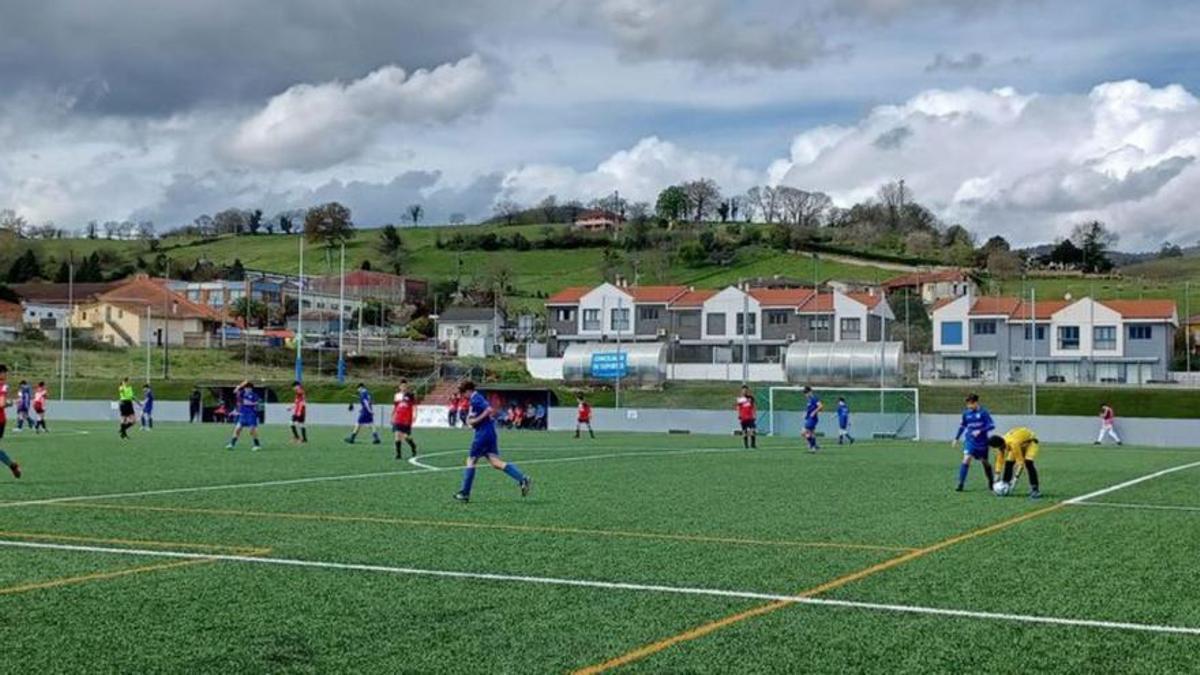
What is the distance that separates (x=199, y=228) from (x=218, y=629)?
199 meters

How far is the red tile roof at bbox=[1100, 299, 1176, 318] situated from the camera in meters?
→ 89.2

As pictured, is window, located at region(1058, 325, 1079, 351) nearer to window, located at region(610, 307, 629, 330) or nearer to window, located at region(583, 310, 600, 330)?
window, located at region(610, 307, 629, 330)

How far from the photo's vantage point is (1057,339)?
92.8 metres

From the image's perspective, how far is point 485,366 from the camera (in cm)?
9388

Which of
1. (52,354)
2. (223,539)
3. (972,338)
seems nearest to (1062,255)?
(972,338)

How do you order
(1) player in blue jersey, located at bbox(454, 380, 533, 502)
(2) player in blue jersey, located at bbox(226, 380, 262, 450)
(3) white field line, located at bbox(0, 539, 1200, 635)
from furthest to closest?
(2) player in blue jersey, located at bbox(226, 380, 262, 450), (1) player in blue jersey, located at bbox(454, 380, 533, 502), (3) white field line, located at bbox(0, 539, 1200, 635)

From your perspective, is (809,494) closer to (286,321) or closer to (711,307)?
(711,307)

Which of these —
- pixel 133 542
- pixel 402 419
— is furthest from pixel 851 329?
pixel 133 542

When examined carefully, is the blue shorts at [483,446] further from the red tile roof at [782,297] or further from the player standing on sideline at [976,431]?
the red tile roof at [782,297]

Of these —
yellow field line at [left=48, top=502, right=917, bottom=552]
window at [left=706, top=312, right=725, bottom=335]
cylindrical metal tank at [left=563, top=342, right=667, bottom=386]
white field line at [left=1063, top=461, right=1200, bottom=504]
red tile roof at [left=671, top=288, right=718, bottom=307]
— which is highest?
red tile roof at [left=671, top=288, right=718, bottom=307]

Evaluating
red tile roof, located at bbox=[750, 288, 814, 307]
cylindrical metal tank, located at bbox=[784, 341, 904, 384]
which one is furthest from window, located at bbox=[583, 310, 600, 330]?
cylindrical metal tank, located at bbox=[784, 341, 904, 384]

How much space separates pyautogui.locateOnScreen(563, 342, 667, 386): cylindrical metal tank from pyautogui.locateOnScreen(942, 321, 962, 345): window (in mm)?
25971

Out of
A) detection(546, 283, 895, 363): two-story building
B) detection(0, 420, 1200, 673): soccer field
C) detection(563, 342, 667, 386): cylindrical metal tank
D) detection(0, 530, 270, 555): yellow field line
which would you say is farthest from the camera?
detection(546, 283, 895, 363): two-story building

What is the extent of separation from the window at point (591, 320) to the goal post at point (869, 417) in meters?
40.9
